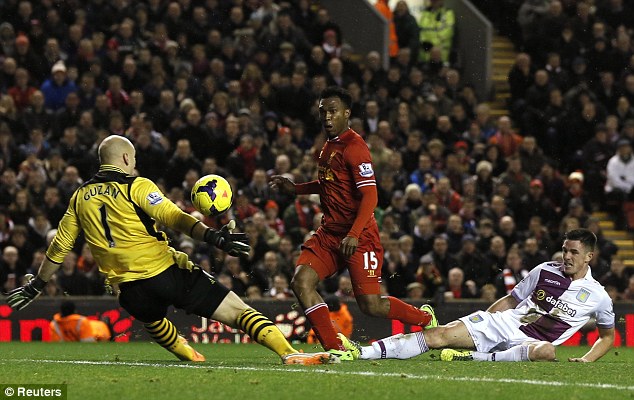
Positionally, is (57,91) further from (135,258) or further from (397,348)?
(397,348)

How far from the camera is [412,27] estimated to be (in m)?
22.5

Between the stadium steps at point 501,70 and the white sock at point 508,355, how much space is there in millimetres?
12151

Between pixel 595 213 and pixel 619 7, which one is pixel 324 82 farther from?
pixel 619 7

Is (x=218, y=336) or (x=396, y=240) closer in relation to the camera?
(x=218, y=336)

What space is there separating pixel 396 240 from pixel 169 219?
841cm

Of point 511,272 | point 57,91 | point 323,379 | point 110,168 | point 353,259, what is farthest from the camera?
point 57,91

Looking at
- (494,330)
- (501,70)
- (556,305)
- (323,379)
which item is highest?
(501,70)

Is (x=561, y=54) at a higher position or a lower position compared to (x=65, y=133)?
higher

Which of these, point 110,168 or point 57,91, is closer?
point 110,168

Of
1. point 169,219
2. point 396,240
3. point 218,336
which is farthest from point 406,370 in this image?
point 396,240

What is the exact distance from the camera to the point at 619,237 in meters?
20.8

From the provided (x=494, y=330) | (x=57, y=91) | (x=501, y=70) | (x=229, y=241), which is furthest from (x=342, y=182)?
(x=501, y=70)

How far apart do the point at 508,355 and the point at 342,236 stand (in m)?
1.68

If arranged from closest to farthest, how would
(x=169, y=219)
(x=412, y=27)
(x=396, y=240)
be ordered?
(x=169, y=219), (x=396, y=240), (x=412, y=27)
